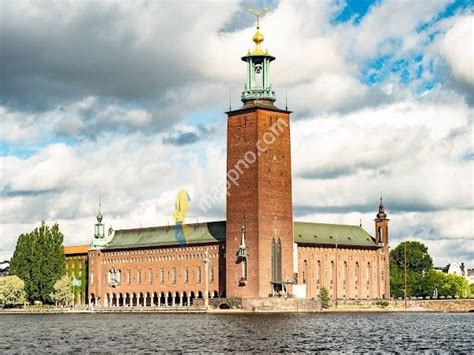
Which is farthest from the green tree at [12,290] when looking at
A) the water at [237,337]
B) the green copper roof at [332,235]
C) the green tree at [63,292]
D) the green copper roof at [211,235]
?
the water at [237,337]

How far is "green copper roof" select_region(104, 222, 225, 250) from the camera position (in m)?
114

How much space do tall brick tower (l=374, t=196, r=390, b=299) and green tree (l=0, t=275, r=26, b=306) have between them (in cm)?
4101

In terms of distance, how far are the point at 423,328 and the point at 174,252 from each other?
168ft

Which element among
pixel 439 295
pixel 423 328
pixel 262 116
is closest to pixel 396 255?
pixel 439 295

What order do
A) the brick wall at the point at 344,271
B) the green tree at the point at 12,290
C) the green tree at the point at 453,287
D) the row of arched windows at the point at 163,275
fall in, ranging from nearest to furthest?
the green tree at the point at 12,290
the row of arched windows at the point at 163,275
the brick wall at the point at 344,271
the green tree at the point at 453,287

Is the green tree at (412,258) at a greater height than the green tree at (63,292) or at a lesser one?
greater

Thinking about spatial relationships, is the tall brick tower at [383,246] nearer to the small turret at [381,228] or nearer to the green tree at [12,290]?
the small turret at [381,228]

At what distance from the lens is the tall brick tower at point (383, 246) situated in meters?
126

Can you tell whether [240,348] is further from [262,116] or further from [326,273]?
[326,273]

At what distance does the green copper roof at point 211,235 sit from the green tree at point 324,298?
8716mm

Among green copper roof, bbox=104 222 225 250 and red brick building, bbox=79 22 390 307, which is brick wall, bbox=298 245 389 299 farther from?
green copper roof, bbox=104 222 225 250

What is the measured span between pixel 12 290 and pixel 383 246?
43144mm

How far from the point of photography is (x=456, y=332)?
65688 mm

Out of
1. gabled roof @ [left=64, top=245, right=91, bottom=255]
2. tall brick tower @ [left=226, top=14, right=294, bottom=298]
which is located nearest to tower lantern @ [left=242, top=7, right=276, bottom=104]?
tall brick tower @ [left=226, top=14, right=294, bottom=298]
